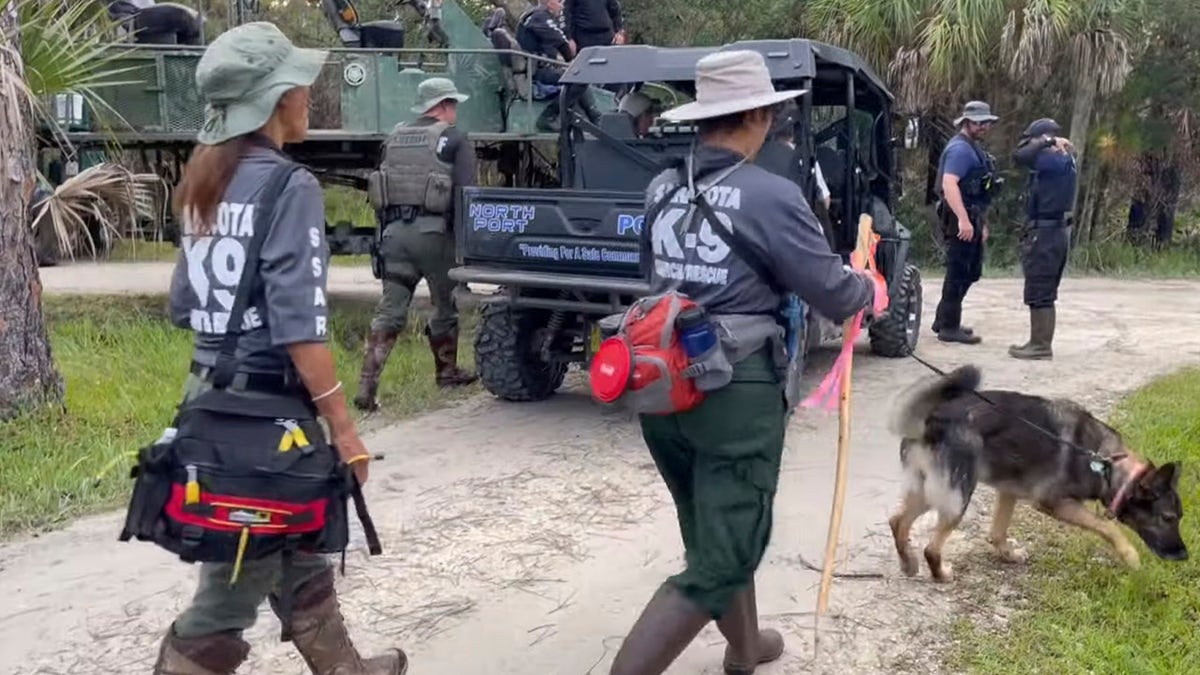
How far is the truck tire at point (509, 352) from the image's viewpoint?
7352 mm

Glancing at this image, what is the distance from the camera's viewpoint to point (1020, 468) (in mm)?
4543

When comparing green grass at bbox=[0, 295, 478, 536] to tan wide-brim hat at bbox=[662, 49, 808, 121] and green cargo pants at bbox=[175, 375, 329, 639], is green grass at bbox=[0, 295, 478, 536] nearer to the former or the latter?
green cargo pants at bbox=[175, 375, 329, 639]

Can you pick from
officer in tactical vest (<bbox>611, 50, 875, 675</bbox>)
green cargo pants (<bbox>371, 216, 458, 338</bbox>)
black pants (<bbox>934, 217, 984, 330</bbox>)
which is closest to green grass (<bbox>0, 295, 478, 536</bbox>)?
green cargo pants (<bbox>371, 216, 458, 338</bbox>)

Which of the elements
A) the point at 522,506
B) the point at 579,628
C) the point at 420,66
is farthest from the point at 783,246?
the point at 420,66

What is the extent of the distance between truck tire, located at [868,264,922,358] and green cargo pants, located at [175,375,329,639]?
655 centimetres

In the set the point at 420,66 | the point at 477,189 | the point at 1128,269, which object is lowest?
the point at 1128,269

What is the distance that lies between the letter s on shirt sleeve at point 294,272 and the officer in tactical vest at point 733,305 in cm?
98

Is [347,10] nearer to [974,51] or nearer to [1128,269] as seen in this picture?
[974,51]

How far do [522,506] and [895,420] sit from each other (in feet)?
5.78

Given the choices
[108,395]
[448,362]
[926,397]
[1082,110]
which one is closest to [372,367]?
[448,362]

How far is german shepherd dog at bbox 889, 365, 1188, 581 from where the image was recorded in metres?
4.46

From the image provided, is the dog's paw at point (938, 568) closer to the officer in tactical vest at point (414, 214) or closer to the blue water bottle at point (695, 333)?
the blue water bottle at point (695, 333)

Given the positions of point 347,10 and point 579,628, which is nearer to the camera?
point 579,628

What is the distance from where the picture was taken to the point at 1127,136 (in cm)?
1712
